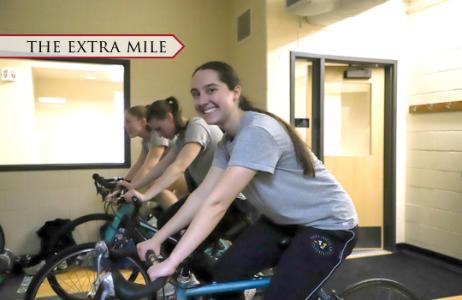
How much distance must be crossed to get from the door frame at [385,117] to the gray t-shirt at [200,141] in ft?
3.93

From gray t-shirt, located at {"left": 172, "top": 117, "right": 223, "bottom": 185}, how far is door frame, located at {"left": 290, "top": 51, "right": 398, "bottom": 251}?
1199 mm

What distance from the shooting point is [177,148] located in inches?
98.7

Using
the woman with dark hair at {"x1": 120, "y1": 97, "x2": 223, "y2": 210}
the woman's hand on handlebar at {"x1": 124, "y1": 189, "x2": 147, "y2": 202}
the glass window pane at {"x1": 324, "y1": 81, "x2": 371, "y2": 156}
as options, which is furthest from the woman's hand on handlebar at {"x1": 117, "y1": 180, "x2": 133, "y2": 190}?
the glass window pane at {"x1": 324, "y1": 81, "x2": 371, "y2": 156}

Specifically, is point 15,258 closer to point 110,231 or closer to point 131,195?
point 110,231

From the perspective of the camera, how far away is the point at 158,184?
2.25 meters

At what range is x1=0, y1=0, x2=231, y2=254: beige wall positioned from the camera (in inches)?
138

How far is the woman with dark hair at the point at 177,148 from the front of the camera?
225 centimetres

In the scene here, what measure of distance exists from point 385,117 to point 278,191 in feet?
9.15

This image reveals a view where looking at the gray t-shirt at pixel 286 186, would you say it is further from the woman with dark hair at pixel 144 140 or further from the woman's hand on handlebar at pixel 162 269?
the woman with dark hair at pixel 144 140

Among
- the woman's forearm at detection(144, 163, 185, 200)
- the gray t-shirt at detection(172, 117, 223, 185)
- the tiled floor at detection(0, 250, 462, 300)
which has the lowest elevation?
the tiled floor at detection(0, 250, 462, 300)

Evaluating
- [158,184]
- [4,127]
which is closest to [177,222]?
[158,184]

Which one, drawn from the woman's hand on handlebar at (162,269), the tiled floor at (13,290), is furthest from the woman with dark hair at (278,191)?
the tiled floor at (13,290)

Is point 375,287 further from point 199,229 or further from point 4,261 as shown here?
point 4,261

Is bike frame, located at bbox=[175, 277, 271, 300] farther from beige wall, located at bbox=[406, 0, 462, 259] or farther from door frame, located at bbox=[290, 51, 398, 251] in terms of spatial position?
beige wall, located at bbox=[406, 0, 462, 259]
